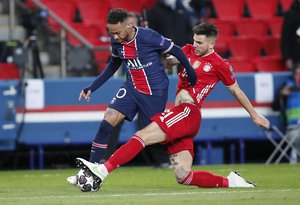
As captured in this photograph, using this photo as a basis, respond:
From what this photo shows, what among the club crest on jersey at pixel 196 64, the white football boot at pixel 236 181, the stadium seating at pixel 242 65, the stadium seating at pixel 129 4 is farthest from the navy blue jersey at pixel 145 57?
the stadium seating at pixel 129 4

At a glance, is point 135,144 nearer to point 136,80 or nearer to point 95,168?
point 95,168

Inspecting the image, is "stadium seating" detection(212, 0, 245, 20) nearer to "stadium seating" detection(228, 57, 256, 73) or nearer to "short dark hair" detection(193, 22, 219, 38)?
"stadium seating" detection(228, 57, 256, 73)

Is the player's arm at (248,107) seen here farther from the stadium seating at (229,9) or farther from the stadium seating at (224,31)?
the stadium seating at (229,9)

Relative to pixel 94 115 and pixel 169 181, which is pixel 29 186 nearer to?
pixel 169 181

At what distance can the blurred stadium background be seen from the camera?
15680 mm

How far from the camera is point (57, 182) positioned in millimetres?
12781

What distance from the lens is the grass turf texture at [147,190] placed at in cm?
951

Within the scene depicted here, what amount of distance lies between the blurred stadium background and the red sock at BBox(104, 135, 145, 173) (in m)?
5.22

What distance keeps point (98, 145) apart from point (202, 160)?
16.8 ft

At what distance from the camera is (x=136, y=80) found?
36.8 ft

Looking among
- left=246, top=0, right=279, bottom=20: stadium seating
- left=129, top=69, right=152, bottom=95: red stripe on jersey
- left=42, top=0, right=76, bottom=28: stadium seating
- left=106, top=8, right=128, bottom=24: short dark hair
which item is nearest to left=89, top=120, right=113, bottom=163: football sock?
left=129, top=69, right=152, bottom=95: red stripe on jersey

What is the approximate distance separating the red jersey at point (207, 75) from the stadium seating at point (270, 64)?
22.0 feet

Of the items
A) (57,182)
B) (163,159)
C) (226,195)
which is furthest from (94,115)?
(226,195)

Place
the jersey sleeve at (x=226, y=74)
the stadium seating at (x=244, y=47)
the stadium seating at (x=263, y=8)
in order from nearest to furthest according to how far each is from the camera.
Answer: the jersey sleeve at (x=226, y=74) < the stadium seating at (x=244, y=47) < the stadium seating at (x=263, y=8)
